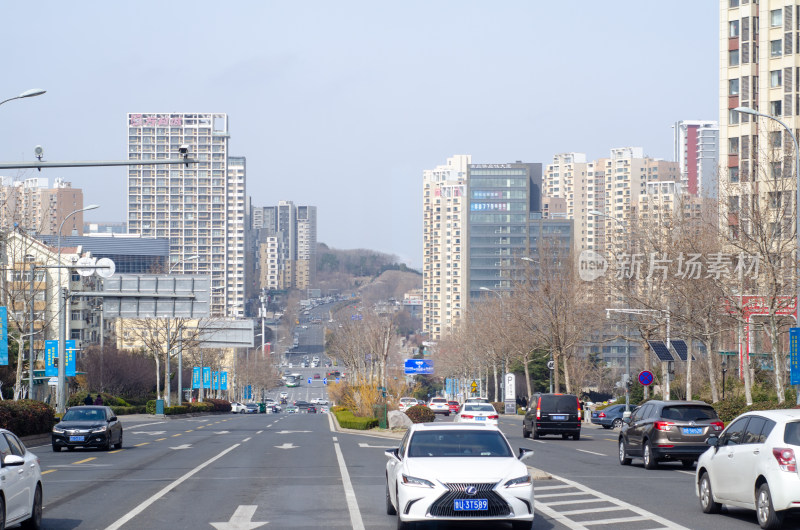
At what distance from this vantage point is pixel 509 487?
37.6ft

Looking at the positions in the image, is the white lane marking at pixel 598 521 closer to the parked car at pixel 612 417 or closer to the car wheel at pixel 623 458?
the car wheel at pixel 623 458

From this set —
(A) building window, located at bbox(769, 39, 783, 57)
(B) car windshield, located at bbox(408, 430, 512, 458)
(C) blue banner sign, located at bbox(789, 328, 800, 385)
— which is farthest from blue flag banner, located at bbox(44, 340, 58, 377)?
(A) building window, located at bbox(769, 39, 783, 57)

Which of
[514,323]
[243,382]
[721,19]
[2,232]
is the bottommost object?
[243,382]

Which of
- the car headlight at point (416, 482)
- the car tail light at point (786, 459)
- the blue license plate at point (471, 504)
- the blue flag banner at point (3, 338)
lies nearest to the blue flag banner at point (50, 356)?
the blue flag banner at point (3, 338)

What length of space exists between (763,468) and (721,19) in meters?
74.9

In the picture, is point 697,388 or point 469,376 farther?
point 469,376

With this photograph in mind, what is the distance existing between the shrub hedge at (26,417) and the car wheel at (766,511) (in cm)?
2459

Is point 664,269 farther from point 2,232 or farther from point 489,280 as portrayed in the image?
point 489,280

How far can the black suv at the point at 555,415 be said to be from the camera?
36.4m

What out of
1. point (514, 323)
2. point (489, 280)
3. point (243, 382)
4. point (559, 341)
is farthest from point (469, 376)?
point (489, 280)

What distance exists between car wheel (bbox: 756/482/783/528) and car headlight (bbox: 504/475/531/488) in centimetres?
306

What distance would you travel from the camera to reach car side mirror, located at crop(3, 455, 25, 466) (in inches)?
455

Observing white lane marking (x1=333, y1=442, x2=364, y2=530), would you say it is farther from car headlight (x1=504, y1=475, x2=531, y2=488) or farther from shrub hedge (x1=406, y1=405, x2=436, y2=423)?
shrub hedge (x1=406, y1=405, x2=436, y2=423)

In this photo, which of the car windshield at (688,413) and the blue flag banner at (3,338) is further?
the blue flag banner at (3,338)
